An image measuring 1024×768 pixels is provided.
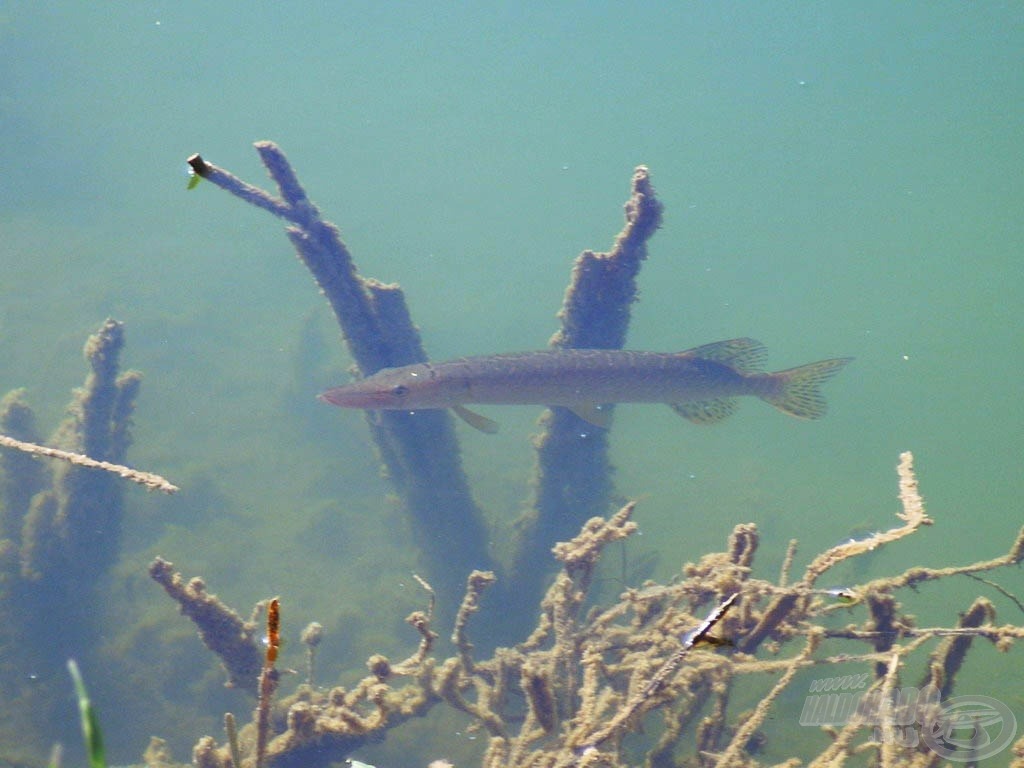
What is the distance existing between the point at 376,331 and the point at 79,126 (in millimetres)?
38568

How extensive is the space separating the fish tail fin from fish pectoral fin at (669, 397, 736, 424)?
0.37 m

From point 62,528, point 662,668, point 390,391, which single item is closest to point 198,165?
point 662,668

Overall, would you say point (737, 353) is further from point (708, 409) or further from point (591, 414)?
point (591, 414)

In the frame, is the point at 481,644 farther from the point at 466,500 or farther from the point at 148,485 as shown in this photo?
the point at 148,485

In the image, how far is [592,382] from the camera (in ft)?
21.2

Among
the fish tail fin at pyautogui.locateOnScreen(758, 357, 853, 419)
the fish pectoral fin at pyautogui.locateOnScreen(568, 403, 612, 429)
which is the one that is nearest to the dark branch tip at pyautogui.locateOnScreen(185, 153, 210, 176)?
the fish pectoral fin at pyautogui.locateOnScreen(568, 403, 612, 429)

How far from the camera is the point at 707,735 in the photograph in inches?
152

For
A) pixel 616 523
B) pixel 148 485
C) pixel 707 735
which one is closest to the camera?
pixel 148 485

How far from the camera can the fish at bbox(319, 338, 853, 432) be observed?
6.24m

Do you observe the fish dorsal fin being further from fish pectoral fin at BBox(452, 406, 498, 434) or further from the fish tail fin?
fish pectoral fin at BBox(452, 406, 498, 434)

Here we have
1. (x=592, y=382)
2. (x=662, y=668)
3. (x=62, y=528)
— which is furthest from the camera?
(x=62, y=528)

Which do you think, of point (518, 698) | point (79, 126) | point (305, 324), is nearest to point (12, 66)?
point (79, 126)

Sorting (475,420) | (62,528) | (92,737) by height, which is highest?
(475,420)

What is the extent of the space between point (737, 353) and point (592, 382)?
156cm
